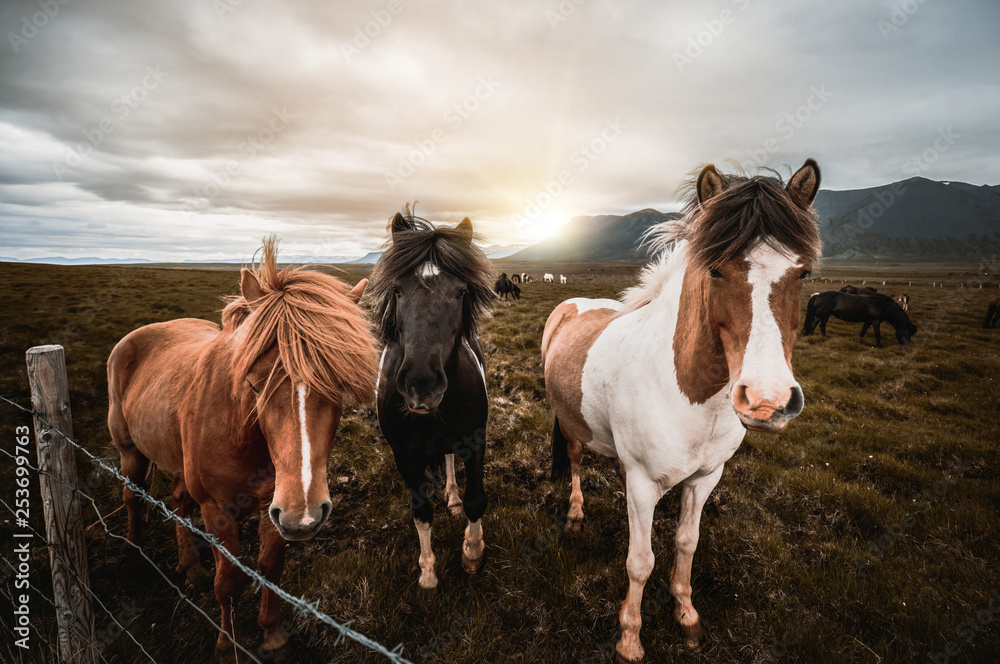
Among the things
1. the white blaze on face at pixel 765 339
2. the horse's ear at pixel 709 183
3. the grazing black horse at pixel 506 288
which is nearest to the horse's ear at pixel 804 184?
the horse's ear at pixel 709 183

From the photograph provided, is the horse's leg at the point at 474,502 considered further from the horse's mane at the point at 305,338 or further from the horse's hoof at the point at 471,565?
the horse's mane at the point at 305,338

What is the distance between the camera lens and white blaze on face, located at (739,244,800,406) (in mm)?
1710

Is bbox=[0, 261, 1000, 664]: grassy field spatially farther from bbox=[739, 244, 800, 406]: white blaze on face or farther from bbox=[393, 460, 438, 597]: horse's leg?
bbox=[739, 244, 800, 406]: white blaze on face

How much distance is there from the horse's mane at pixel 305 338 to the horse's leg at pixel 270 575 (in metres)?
1.24

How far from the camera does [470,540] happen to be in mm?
3461

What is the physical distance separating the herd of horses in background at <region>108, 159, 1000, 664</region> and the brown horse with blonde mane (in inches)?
0.5

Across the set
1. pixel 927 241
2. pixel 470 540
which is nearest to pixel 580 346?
pixel 470 540

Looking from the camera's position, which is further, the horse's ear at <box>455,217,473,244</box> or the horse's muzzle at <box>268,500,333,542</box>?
the horse's ear at <box>455,217,473,244</box>

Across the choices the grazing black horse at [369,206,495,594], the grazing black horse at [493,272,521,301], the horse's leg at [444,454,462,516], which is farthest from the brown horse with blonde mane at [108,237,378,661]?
the grazing black horse at [493,272,521,301]

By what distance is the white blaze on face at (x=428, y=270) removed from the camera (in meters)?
2.90

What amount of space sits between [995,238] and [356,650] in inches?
12482

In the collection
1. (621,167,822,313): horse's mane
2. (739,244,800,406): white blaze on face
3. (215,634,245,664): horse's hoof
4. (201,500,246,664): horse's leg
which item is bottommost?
(215,634,245,664): horse's hoof

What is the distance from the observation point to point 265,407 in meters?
2.10

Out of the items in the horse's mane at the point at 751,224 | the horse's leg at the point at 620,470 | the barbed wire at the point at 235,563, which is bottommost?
the horse's leg at the point at 620,470
